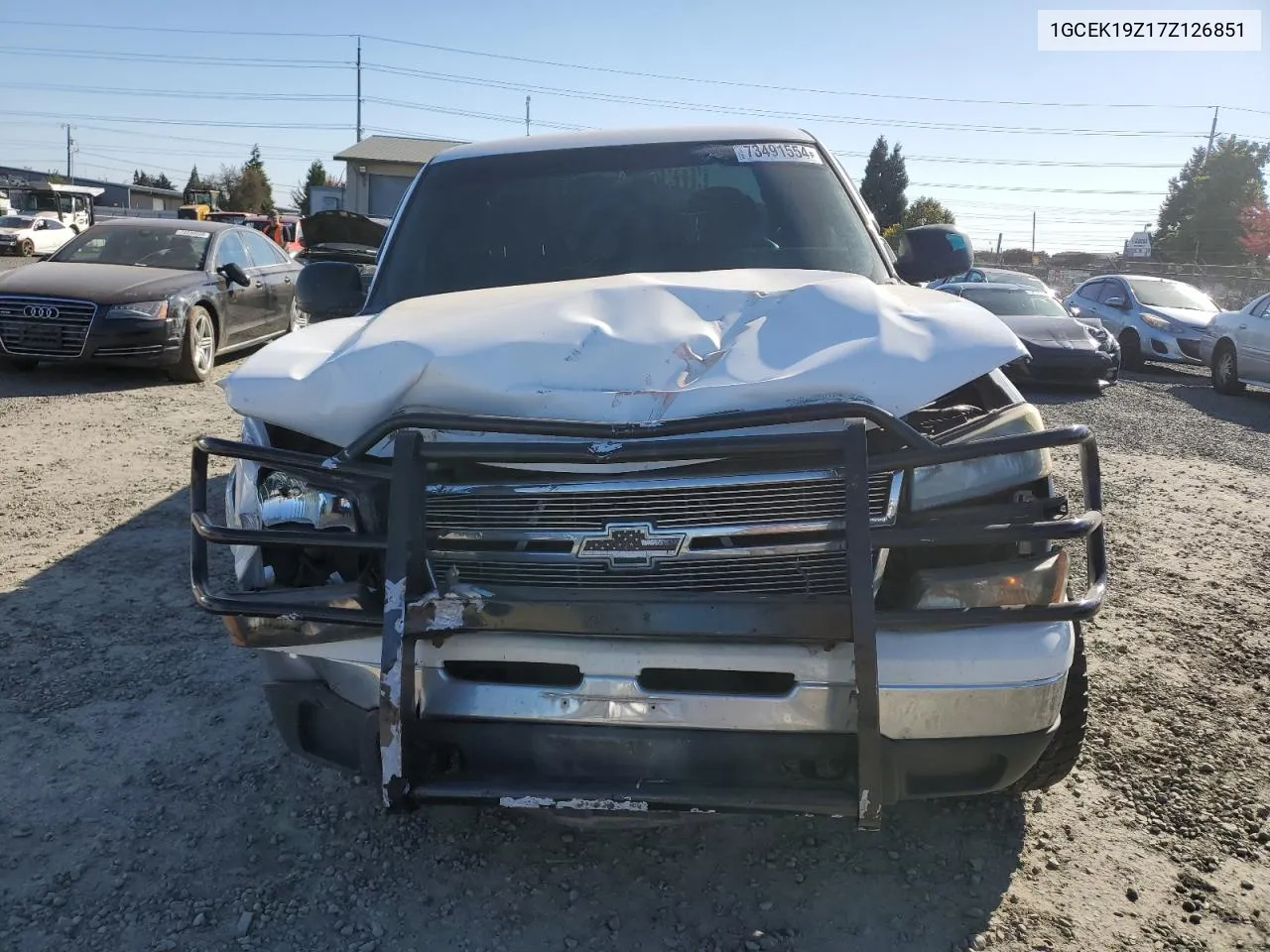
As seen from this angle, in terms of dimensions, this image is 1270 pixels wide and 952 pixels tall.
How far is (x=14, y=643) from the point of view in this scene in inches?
158

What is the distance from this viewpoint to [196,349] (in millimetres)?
9945

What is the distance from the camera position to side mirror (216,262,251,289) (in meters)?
10.5

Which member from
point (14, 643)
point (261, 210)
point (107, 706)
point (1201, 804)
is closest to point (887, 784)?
point (1201, 804)

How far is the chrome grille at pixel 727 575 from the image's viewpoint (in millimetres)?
2230

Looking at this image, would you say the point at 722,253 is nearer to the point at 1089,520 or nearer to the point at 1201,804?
the point at 1089,520

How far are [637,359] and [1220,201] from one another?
6567 cm

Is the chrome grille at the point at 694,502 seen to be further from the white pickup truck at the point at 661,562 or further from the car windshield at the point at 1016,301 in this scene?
the car windshield at the point at 1016,301

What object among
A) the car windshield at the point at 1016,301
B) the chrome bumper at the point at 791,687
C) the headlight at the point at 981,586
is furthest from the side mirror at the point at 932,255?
the car windshield at the point at 1016,301

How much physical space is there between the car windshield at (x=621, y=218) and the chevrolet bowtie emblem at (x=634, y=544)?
1.52 metres

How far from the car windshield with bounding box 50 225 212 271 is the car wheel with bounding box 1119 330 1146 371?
13139 mm

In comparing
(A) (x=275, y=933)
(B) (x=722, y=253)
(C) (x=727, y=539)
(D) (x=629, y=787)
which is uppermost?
(B) (x=722, y=253)

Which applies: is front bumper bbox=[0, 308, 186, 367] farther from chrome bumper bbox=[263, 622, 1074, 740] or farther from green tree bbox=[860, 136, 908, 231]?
green tree bbox=[860, 136, 908, 231]

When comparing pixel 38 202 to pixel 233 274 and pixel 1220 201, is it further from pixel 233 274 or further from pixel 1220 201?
pixel 1220 201

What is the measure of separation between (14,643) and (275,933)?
2.30m
